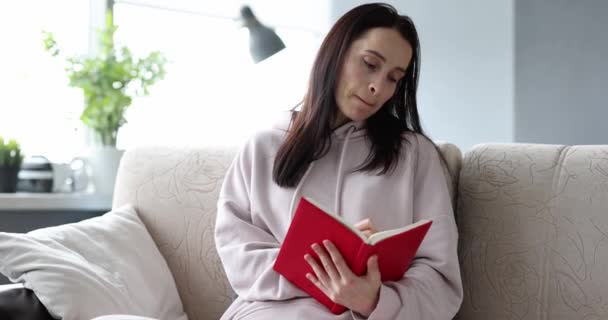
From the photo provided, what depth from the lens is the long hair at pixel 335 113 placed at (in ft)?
5.80

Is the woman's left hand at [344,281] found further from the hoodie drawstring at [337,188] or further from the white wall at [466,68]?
the white wall at [466,68]

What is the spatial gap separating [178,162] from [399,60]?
0.72 m

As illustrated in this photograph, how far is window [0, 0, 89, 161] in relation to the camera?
2.86 metres

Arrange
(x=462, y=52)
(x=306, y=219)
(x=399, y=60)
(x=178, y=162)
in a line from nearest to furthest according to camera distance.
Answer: (x=306, y=219) < (x=399, y=60) < (x=178, y=162) < (x=462, y=52)

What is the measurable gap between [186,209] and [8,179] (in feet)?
3.00

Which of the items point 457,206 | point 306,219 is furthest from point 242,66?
point 306,219

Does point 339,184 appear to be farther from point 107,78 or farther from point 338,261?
point 107,78

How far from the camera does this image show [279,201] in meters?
1.76

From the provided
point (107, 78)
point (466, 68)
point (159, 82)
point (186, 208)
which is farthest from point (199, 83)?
point (186, 208)

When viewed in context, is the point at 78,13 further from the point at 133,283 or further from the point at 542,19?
the point at 542,19

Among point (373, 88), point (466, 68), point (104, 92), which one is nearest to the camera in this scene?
point (373, 88)

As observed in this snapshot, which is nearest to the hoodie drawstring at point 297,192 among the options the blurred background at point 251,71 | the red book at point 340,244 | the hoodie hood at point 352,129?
the hoodie hood at point 352,129

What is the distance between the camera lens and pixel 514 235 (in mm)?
1758

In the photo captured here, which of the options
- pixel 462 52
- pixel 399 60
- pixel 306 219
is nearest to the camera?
pixel 306 219
